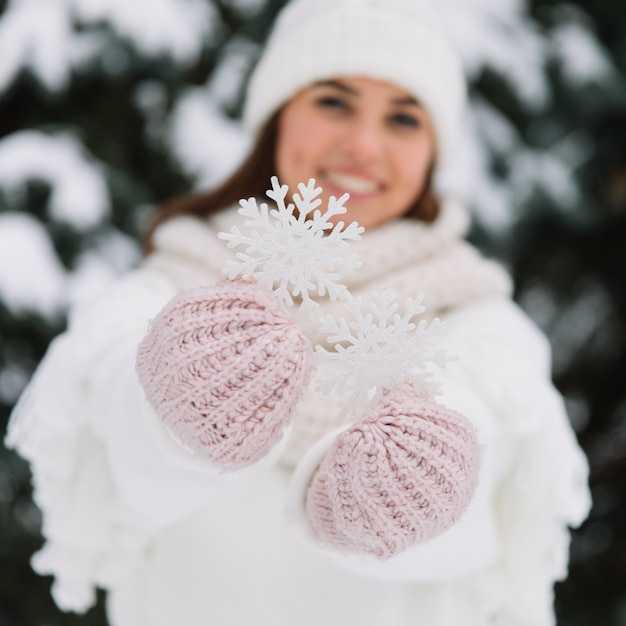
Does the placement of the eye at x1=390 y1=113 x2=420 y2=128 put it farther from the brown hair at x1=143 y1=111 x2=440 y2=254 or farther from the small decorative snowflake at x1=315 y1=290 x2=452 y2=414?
the small decorative snowflake at x1=315 y1=290 x2=452 y2=414

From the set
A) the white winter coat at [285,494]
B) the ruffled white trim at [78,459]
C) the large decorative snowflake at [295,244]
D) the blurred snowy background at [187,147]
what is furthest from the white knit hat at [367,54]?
the blurred snowy background at [187,147]

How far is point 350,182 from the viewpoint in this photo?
73 cm

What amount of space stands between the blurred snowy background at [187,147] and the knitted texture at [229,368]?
87 centimetres

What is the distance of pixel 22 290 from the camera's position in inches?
49.0

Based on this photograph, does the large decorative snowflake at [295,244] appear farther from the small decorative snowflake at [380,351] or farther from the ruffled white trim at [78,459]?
the ruffled white trim at [78,459]

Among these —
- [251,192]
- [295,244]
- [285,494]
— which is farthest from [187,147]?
[295,244]

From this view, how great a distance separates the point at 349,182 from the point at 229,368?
1.11 ft

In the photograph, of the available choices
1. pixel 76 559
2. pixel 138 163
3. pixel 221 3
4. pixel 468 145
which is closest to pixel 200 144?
pixel 138 163

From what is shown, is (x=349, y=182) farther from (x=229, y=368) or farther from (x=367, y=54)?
(x=229, y=368)

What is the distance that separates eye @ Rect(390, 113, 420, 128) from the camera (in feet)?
2.55

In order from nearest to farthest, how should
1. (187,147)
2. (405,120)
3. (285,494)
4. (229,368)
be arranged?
(229,368) < (285,494) < (405,120) < (187,147)

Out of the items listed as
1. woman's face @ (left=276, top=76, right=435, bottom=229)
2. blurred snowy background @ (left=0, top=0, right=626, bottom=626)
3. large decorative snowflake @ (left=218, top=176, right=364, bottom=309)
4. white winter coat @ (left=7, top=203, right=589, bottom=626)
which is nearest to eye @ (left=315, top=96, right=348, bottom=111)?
woman's face @ (left=276, top=76, right=435, bottom=229)

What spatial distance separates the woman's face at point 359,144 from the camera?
733 millimetres

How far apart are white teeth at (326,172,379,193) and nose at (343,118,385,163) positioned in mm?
18
